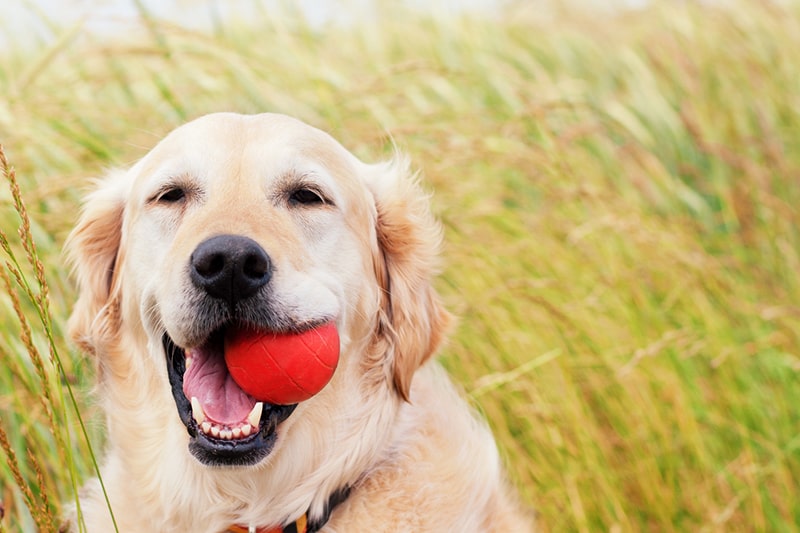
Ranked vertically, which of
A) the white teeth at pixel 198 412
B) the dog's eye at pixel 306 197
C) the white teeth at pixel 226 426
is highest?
the dog's eye at pixel 306 197

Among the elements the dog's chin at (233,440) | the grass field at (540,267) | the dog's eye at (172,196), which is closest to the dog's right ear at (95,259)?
the grass field at (540,267)

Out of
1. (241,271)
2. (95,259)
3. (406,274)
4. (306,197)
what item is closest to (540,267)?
(406,274)

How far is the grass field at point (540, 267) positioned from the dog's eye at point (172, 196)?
42 centimetres

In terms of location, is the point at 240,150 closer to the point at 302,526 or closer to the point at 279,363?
the point at 279,363

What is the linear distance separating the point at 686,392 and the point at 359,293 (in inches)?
70.0

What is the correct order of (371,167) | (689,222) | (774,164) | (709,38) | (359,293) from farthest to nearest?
(709,38)
(774,164)
(689,222)
(371,167)
(359,293)

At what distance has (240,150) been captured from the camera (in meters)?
2.35

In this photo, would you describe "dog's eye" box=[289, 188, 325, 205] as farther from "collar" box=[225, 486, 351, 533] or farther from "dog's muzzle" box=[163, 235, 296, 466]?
"collar" box=[225, 486, 351, 533]

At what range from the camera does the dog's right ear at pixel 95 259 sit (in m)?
2.49

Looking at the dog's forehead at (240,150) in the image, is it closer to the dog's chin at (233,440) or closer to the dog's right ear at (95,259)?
the dog's right ear at (95,259)

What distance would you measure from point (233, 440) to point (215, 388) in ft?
0.44

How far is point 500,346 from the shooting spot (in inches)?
140

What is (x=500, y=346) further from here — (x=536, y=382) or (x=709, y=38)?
(x=709, y=38)

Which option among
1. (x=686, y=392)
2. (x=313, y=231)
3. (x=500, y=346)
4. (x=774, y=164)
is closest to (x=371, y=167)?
(x=313, y=231)
